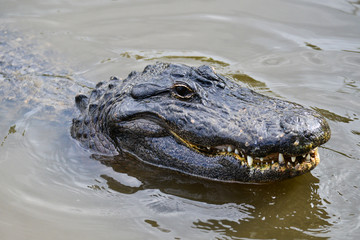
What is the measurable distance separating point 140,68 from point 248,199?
325 cm

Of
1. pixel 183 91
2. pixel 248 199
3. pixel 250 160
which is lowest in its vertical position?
pixel 248 199

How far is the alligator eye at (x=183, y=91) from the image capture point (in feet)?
13.9

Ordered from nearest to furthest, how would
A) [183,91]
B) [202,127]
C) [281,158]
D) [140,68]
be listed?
1. [281,158]
2. [202,127]
3. [183,91]
4. [140,68]

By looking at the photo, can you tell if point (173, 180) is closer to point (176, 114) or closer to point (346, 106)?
point (176, 114)

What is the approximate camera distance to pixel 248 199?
410cm

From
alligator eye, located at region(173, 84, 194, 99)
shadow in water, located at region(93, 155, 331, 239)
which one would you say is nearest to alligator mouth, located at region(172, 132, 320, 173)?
shadow in water, located at region(93, 155, 331, 239)

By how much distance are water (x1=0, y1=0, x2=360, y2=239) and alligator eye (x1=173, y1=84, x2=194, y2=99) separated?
0.84 metres

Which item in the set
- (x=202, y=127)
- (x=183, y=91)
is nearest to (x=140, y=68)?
(x=183, y=91)

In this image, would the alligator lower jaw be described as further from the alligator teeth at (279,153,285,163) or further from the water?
the water

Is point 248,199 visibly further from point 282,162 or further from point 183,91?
point 183,91

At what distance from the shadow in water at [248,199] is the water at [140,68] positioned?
0.01m

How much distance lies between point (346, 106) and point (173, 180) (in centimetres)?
259

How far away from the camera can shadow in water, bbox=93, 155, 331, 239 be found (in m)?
3.73

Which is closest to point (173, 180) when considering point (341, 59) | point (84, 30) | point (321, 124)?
point (321, 124)
